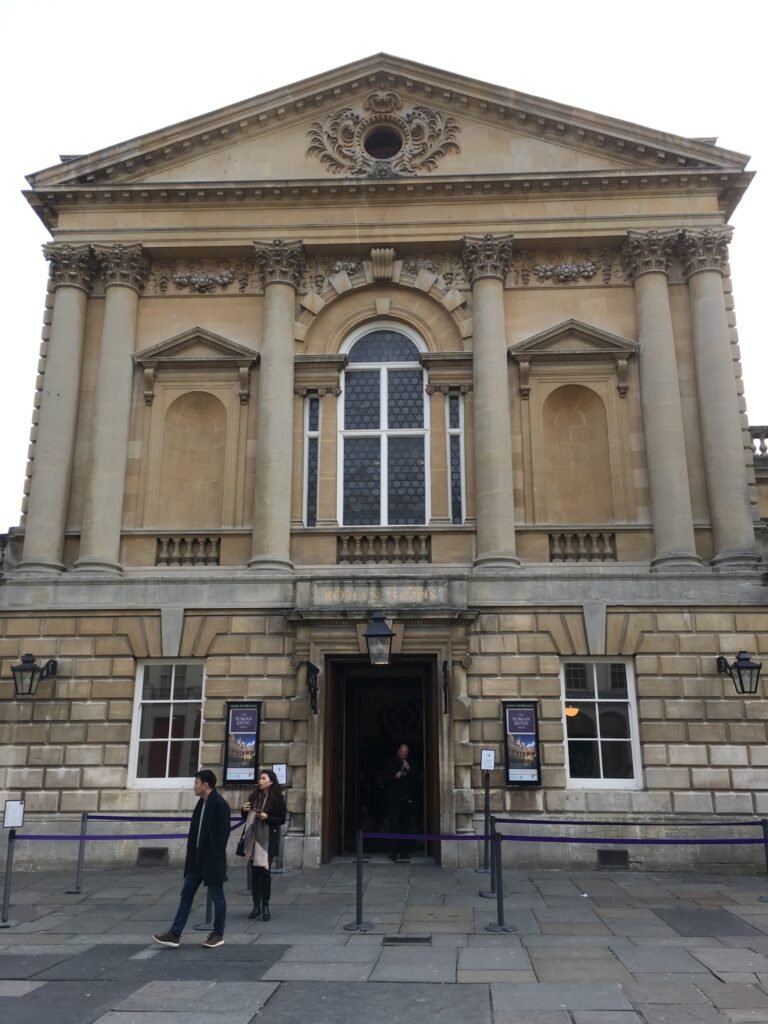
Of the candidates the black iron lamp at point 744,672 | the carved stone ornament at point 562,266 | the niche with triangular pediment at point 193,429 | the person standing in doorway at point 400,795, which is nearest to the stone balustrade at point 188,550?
the niche with triangular pediment at point 193,429

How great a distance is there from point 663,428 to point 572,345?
2636 millimetres

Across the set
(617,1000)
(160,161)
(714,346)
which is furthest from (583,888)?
(160,161)

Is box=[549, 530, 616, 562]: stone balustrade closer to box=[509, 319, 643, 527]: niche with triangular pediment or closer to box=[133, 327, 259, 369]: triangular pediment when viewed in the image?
box=[509, 319, 643, 527]: niche with triangular pediment

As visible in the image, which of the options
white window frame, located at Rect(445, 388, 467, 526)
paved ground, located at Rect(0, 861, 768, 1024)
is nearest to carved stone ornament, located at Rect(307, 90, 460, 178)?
white window frame, located at Rect(445, 388, 467, 526)

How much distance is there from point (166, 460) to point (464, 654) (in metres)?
7.40

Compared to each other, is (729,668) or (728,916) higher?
(729,668)

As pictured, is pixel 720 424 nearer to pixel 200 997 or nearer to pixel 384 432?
pixel 384 432

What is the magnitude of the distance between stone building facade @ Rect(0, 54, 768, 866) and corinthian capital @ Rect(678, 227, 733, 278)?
10 centimetres

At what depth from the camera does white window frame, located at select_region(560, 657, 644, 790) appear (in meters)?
15.5

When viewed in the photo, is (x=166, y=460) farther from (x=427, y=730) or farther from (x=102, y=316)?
(x=427, y=730)

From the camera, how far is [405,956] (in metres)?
9.50

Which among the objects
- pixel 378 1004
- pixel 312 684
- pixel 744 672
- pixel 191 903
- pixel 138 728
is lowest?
pixel 378 1004

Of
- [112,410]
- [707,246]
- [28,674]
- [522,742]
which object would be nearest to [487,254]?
[707,246]

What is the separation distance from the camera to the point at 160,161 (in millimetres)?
19000
